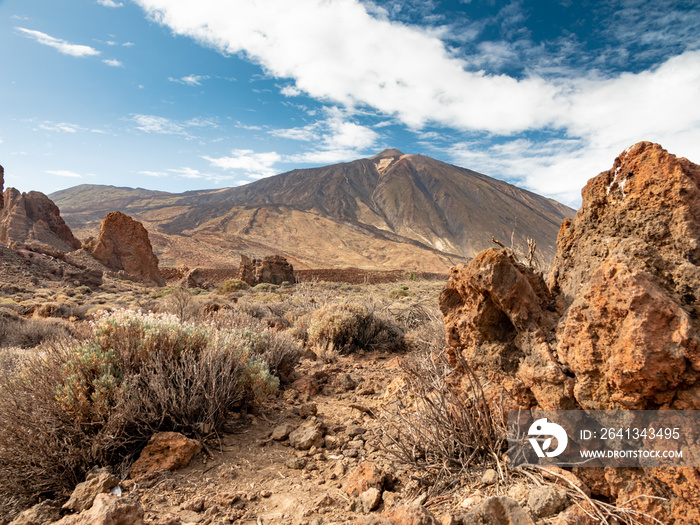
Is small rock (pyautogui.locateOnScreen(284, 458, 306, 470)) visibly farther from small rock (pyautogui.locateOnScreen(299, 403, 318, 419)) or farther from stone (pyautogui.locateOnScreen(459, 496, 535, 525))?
stone (pyautogui.locateOnScreen(459, 496, 535, 525))

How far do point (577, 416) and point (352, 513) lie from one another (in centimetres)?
139

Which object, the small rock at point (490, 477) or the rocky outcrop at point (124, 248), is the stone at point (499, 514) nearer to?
the small rock at point (490, 477)

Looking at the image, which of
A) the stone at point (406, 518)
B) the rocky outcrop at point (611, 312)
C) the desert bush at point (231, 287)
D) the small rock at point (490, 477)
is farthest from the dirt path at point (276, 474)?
the desert bush at point (231, 287)

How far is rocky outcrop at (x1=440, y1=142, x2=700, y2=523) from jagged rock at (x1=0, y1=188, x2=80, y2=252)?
32.9m

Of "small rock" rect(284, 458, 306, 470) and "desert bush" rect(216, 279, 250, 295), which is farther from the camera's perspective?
"desert bush" rect(216, 279, 250, 295)

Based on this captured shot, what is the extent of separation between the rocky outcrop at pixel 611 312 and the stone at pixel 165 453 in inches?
84.7

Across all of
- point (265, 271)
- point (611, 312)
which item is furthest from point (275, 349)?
point (265, 271)

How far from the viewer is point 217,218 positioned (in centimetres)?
7475

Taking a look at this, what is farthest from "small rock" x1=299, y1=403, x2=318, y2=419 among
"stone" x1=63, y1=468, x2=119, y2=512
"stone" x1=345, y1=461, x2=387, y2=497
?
"stone" x1=63, y1=468, x2=119, y2=512

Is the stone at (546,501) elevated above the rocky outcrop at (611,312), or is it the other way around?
the rocky outcrop at (611,312)

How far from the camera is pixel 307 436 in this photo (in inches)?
128

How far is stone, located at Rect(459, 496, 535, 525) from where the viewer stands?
1.59m

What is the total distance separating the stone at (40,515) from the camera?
7.32 feet

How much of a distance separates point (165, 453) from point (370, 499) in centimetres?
167
